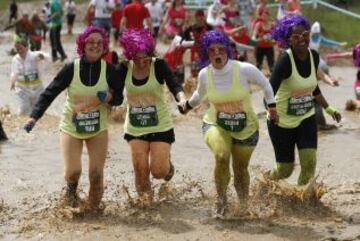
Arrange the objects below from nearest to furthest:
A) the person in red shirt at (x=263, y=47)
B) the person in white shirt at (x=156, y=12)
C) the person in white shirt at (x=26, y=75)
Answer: the person in white shirt at (x=26, y=75)
the person in red shirt at (x=263, y=47)
the person in white shirt at (x=156, y=12)

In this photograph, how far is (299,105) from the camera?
7441 mm

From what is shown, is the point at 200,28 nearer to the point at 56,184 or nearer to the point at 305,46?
the point at 56,184

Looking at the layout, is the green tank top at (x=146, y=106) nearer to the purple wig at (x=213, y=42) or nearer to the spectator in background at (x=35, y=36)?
the purple wig at (x=213, y=42)

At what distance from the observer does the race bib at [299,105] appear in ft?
24.4

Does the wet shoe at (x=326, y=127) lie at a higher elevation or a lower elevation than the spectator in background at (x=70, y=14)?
lower

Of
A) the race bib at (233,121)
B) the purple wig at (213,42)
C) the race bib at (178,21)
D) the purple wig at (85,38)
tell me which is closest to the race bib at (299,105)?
the race bib at (233,121)

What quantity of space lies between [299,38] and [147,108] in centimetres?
152

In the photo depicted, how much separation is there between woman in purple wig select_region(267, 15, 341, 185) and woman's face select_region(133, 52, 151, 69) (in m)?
1.14

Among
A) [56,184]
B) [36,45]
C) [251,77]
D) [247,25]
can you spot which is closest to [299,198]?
[251,77]

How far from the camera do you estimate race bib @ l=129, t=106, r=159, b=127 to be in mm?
7406

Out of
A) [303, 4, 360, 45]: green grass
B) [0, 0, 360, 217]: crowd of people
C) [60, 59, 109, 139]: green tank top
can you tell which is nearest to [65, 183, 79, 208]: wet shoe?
[0, 0, 360, 217]: crowd of people

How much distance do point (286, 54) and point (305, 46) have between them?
0.62 ft

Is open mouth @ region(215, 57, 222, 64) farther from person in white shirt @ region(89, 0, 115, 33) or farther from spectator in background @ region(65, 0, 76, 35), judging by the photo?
spectator in background @ region(65, 0, 76, 35)

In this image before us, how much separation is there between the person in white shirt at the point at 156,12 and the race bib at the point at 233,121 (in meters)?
16.0
